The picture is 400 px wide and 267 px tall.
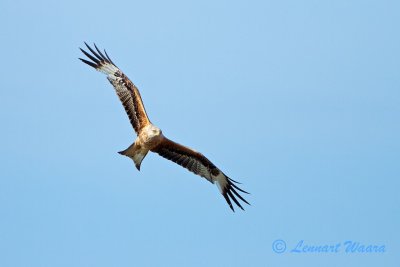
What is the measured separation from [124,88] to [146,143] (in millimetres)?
1369

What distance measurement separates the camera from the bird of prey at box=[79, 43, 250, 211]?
1236 cm

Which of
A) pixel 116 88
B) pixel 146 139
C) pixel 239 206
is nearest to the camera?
pixel 146 139

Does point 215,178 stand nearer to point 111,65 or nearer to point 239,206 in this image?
point 239,206

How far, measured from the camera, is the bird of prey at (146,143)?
40.5 ft

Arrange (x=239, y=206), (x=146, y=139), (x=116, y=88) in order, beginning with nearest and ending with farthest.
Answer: (x=146, y=139), (x=116, y=88), (x=239, y=206)

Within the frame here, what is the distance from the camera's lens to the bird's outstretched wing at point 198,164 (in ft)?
42.3

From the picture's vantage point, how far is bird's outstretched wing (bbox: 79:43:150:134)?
12.5 meters

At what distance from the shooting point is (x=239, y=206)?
1386 cm

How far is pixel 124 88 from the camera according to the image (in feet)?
42.6

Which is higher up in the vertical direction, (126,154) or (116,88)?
(116,88)

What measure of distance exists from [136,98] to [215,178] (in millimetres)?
2429

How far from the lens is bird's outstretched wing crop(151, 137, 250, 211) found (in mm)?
12906

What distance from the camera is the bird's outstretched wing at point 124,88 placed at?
1253 cm

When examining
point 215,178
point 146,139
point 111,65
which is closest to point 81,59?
point 111,65
